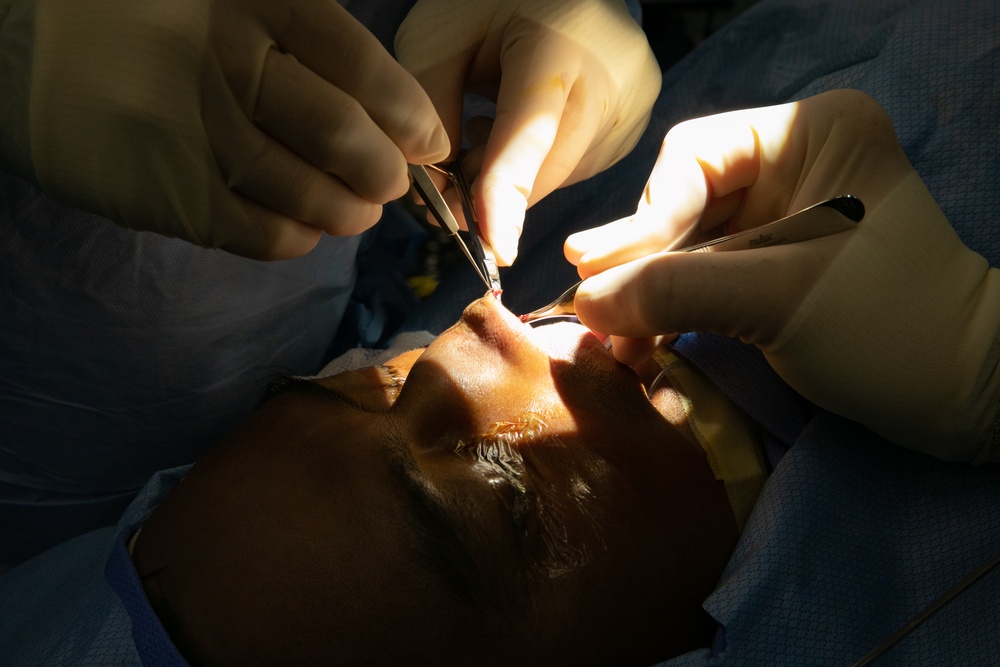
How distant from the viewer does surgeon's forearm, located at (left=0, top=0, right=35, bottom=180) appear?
3.24 ft

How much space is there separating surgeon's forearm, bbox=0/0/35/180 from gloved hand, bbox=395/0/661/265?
2.16 ft

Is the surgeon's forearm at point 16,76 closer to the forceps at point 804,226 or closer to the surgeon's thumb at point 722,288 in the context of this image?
the surgeon's thumb at point 722,288

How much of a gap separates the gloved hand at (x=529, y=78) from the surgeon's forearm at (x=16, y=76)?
0.66 metres

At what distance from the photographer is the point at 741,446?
1.17 m

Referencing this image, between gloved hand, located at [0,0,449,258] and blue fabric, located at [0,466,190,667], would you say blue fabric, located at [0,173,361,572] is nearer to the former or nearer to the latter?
blue fabric, located at [0,466,190,667]

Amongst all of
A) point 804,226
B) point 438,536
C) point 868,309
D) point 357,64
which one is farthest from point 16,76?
point 868,309

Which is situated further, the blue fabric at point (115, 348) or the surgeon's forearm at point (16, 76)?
the blue fabric at point (115, 348)

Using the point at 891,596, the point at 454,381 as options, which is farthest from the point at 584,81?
the point at 891,596

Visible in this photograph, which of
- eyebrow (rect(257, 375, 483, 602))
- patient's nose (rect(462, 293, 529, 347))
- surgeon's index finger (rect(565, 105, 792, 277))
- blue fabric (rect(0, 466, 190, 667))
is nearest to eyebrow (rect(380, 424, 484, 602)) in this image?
eyebrow (rect(257, 375, 483, 602))

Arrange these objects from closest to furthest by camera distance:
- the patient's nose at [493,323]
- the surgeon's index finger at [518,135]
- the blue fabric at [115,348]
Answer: the patient's nose at [493,323]
the surgeon's index finger at [518,135]
the blue fabric at [115,348]

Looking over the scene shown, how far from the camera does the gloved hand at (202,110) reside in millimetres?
964

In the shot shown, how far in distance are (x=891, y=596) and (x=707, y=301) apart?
21.4 inches

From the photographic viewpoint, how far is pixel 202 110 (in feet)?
3.29

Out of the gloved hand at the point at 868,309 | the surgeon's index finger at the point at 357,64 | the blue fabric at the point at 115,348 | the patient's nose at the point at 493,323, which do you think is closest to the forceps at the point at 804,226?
the gloved hand at the point at 868,309
